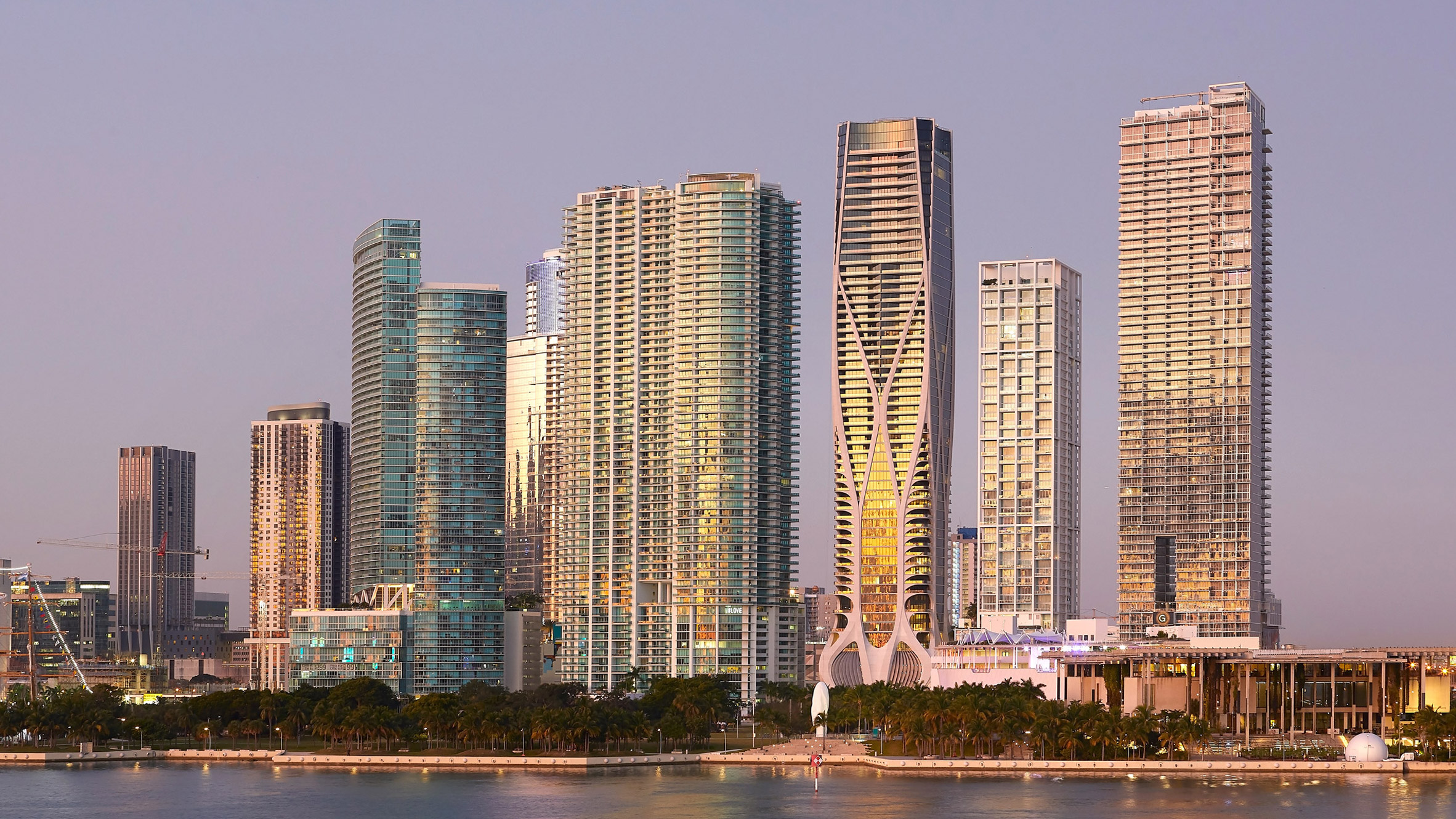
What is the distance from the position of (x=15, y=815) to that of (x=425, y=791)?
1435 inches

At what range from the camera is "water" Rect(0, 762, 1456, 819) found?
16438 cm

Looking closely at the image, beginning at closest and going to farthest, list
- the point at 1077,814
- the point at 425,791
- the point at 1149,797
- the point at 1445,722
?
the point at 1077,814
the point at 1149,797
the point at 425,791
the point at 1445,722

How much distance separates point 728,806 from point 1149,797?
36.5 metres

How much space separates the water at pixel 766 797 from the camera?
164 meters

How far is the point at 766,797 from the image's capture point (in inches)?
7032

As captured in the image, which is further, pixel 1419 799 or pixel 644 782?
pixel 644 782

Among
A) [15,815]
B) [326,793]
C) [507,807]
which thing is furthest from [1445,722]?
[15,815]

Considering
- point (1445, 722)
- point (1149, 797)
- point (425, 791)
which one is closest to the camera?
point (1149, 797)

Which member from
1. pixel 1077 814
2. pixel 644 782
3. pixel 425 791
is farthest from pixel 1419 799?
pixel 425 791

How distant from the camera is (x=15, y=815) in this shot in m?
171

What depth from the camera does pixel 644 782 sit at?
194 meters

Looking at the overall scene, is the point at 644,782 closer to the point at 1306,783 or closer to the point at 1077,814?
the point at 1077,814

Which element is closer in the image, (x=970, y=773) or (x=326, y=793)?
(x=326, y=793)

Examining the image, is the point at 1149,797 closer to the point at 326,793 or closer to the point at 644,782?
the point at 644,782
